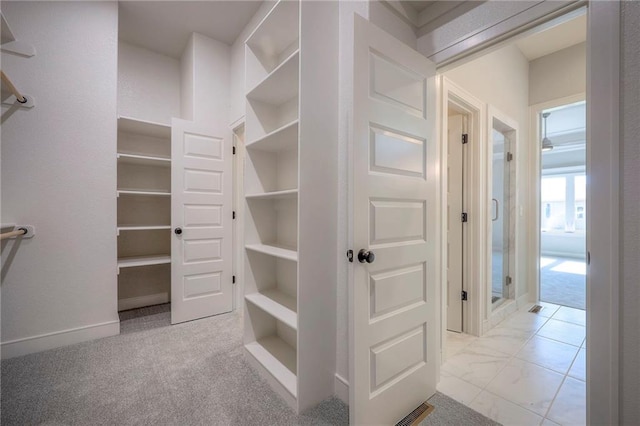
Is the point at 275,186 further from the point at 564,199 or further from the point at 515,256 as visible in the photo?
the point at 564,199

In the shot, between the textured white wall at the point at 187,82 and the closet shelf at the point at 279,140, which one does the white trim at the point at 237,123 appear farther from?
the closet shelf at the point at 279,140

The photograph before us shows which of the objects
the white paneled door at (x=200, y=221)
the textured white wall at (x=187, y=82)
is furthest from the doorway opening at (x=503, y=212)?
the textured white wall at (x=187, y=82)

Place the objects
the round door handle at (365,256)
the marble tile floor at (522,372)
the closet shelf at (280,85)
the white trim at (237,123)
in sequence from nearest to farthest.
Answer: the round door handle at (365,256) < the marble tile floor at (522,372) < the closet shelf at (280,85) < the white trim at (237,123)

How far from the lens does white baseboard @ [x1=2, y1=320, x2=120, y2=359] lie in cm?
201

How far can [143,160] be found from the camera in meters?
2.80

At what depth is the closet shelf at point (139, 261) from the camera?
254cm

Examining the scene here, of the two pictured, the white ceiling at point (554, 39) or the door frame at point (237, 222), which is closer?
the white ceiling at point (554, 39)

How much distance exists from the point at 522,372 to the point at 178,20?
4.42 metres

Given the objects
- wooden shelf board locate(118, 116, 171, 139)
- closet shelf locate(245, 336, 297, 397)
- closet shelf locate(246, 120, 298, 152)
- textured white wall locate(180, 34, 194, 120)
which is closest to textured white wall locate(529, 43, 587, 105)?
closet shelf locate(246, 120, 298, 152)

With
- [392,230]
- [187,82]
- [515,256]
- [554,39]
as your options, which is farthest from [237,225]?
[554,39]

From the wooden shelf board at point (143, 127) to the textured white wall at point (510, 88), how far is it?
9.24 feet

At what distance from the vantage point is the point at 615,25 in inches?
38.4

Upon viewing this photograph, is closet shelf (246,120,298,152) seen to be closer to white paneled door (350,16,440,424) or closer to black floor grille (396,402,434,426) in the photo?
white paneled door (350,16,440,424)

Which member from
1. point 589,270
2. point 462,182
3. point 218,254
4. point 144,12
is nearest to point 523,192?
point 462,182
